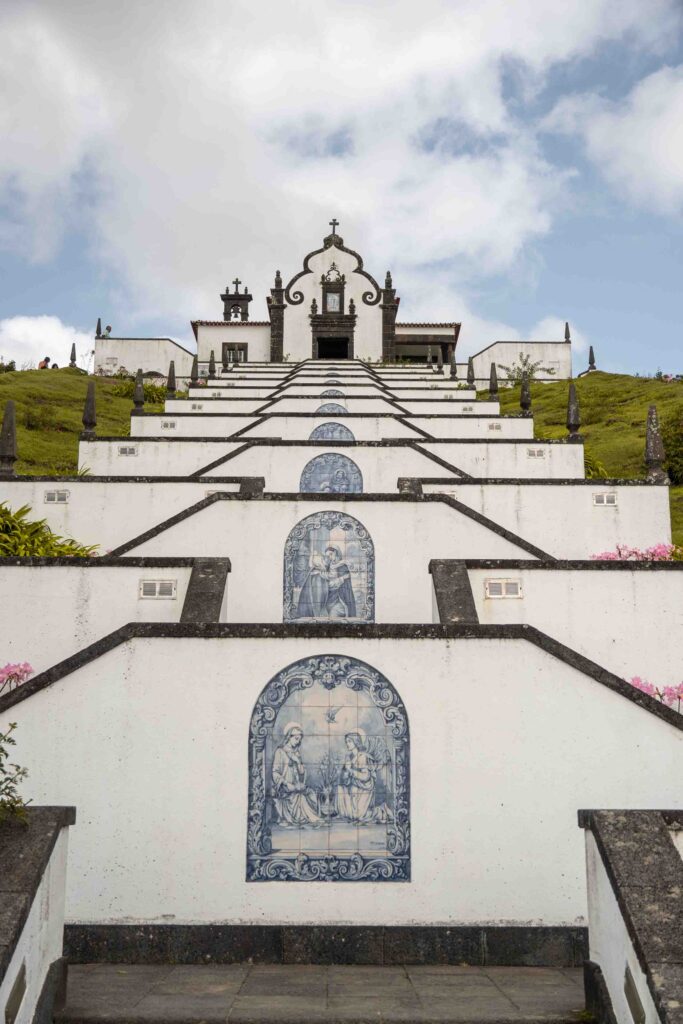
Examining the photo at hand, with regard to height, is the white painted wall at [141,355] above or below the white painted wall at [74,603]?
above

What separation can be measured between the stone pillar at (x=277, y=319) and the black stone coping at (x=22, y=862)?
142ft

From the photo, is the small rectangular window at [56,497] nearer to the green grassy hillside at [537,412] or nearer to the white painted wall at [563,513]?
the white painted wall at [563,513]

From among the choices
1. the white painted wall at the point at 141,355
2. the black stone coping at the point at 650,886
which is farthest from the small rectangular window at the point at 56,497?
the white painted wall at the point at 141,355

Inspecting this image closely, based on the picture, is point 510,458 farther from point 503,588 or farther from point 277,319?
point 277,319

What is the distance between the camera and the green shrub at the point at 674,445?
3084 centimetres

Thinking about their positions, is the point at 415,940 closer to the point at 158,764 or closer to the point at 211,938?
the point at 211,938

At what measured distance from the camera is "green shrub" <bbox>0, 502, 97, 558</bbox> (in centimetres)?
1430

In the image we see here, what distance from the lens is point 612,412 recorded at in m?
42.6

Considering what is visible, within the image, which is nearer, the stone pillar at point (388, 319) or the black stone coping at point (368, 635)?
the black stone coping at point (368, 635)

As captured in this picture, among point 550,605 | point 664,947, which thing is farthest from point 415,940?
point 550,605

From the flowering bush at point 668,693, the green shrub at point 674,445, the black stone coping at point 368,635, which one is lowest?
the flowering bush at point 668,693

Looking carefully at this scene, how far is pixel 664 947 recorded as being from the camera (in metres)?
4.89

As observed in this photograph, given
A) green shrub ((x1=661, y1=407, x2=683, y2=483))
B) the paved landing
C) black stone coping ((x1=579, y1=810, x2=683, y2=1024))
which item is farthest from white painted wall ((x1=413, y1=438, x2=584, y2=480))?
black stone coping ((x1=579, y1=810, x2=683, y2=1024))

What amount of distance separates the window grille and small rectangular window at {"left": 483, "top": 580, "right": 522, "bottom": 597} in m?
5.52
